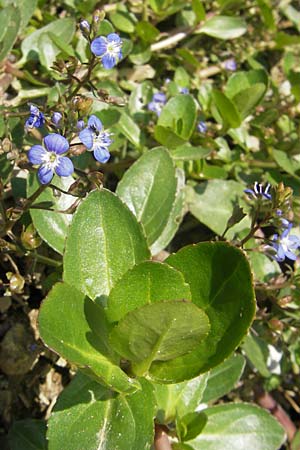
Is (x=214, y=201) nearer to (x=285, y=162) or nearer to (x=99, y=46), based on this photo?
(x=285, y=162)

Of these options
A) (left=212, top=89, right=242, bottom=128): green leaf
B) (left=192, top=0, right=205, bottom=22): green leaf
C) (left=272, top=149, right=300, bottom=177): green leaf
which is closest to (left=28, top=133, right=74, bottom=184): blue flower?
(left=212, top=89, right=242, bottom=128): green leaf

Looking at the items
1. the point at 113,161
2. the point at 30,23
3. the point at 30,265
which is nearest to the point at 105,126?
the point at 113,161

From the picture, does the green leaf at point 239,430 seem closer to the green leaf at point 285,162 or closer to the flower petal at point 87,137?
the flower petal at point 87,137

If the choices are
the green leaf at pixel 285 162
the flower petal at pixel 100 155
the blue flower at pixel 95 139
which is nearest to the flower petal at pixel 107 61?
the blue flower at pixel 95 139

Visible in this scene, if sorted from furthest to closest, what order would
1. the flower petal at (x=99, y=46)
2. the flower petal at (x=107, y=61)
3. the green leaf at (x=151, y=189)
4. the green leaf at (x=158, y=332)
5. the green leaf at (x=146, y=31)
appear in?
the green leaf at (x=146, y=31), the green leaf at (x=151, y=189), the flower petal at (x=107, y=61), the flower petal at (x=99, y=46), the green leaf at (x=158, y=332)

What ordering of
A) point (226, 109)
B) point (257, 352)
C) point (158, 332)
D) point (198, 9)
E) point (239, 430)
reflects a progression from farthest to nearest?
1. point (198, 9)
2. point (226, 109)
3. point (257, 352)
4. point (239, 430)
5. point (158, 332)

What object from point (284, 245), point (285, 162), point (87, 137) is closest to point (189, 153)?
point (285, 162)

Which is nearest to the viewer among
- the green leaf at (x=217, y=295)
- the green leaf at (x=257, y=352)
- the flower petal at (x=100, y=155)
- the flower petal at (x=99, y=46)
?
the green leaf at (x=217, y=295)
